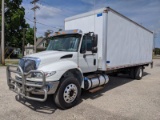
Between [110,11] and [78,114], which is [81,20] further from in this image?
[78,114]

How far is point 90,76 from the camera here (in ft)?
20.7

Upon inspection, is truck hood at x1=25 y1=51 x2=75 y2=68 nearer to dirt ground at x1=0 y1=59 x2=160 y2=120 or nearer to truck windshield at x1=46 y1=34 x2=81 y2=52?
Result: truck windshield at x1=46 y1=34 x2=81 y2=52

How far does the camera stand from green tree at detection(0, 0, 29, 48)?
29.3m

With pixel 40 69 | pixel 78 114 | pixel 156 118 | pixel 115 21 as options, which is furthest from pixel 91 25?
pixel 156 118

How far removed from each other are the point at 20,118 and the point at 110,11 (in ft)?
16.5

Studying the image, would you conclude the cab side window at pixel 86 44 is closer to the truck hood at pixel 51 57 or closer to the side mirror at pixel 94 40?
the side mirror at pixel 94 40

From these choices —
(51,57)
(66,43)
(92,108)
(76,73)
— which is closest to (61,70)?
(51,57)

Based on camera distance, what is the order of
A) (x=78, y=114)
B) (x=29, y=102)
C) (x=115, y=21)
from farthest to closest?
(x=115, y=21) < (x=29, y=102) < (x=78, y=114)

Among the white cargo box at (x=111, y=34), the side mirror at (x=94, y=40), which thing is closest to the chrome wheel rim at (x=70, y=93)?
the side mirror at (x=94, y=40)

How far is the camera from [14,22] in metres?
29.5

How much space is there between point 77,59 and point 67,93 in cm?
125

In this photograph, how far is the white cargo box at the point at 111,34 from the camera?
6344mm

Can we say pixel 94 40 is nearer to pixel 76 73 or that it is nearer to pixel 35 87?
pixel 76 73

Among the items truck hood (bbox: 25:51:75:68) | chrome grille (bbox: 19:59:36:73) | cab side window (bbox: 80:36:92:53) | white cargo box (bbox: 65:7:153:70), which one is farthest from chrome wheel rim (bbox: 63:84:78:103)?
white cargo box (bbox: 65:7:153:70)
